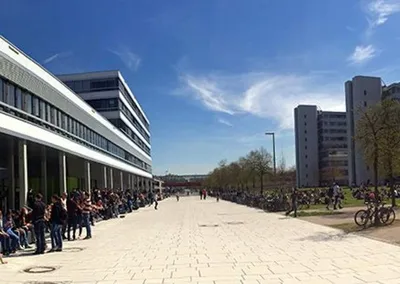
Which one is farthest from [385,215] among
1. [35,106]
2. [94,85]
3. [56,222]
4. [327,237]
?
[94,85]

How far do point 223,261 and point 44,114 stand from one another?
1607 centimetres

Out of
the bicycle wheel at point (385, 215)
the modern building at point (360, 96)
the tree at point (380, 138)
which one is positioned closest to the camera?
the bicycle wheel at point (385, 215)

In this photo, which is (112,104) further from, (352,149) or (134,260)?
(352,149)

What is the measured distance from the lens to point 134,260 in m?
12.9

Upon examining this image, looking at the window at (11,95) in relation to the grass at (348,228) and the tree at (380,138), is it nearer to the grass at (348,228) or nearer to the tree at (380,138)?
the grass at (348,228)

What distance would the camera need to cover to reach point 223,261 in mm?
12055

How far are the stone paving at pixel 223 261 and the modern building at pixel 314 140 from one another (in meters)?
128

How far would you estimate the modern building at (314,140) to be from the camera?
144 metres

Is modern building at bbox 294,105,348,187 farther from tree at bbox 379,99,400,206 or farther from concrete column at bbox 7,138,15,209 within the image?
concrete column at bbox 7,138,15,209

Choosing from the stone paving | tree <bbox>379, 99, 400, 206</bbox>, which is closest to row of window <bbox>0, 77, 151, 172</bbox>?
the stone paving

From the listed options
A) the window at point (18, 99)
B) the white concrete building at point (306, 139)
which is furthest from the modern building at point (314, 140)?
the window at point (18, 99)

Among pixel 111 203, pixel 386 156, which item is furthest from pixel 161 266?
pixel 111 203

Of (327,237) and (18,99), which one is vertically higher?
(18,99)

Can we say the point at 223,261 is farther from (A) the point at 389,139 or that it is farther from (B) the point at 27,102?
(A) the point at 389,139
